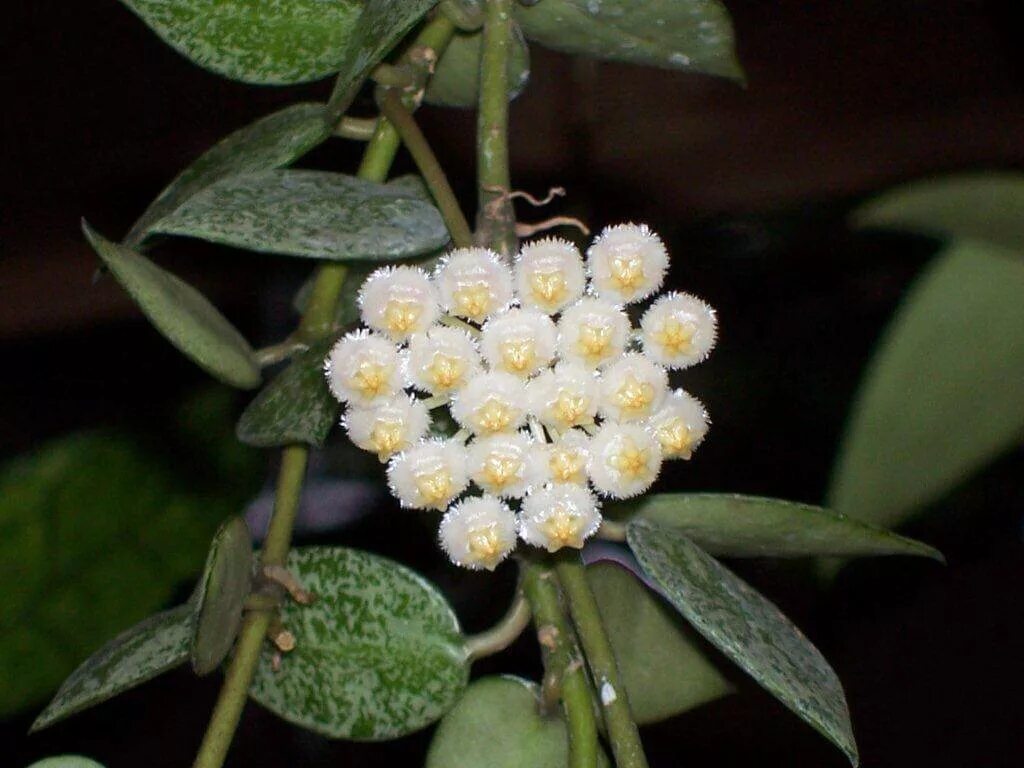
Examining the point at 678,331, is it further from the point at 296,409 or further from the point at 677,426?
the point at 296,409

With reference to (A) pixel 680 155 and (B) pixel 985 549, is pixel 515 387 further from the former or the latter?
(A) pixel 680 155

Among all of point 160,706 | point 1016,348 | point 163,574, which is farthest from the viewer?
point 160,706

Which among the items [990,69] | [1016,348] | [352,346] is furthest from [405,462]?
[990,69]

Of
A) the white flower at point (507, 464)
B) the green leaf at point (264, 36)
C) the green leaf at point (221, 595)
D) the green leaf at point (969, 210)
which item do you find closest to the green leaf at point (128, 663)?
the green leaf at point (221, 595)

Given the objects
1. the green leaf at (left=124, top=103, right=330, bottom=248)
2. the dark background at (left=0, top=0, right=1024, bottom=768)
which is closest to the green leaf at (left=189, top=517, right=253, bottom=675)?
the green leaf at (left=124, top=103, right=330, bottom=248)

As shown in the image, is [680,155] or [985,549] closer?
[985,549]

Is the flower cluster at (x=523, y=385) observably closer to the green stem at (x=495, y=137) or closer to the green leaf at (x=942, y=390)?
the green stem at (x=495, y=137)

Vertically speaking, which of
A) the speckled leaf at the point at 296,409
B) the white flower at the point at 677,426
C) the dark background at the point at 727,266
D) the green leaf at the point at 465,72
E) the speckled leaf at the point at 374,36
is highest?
the speckled leaf at the point at 374,36
